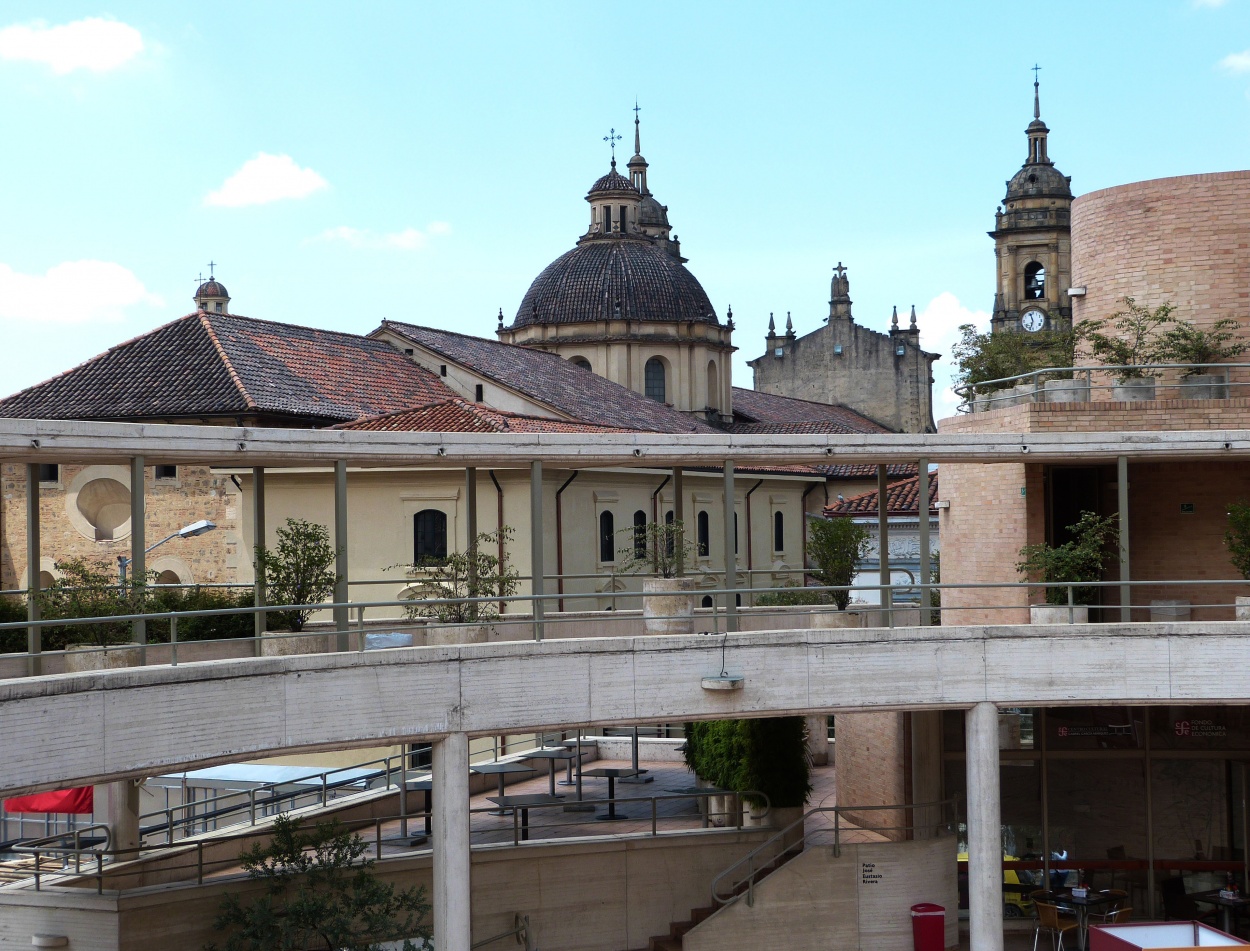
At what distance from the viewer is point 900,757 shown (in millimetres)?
23500

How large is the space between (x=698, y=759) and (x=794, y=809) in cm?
214

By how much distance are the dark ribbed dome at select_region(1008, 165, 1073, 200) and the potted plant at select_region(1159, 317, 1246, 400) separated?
4466 cm

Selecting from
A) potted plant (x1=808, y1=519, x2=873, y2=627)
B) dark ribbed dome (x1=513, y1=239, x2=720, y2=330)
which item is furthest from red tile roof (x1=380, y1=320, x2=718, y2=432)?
potted plant (x1=808, y1=519, x2=873, y2=627)

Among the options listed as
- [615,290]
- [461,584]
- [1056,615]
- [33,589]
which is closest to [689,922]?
[461,584]

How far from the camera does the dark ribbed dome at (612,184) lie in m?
69.3

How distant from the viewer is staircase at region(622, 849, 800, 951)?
22078mm

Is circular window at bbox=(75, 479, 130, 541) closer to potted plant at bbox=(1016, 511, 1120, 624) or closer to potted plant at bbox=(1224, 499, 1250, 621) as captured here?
potted plant at bbox=(1016, 511, 1120, 624)

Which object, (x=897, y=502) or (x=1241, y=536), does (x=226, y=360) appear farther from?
(x=1241, y=536)

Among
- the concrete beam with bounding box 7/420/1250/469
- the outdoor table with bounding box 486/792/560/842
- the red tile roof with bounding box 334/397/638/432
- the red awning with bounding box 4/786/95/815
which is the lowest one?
the outdoor table with bounding box 486/792/560/842

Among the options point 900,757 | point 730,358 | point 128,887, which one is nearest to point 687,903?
point 900,757

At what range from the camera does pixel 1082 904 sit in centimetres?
2081

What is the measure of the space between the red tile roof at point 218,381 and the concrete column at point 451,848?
20.4 meters

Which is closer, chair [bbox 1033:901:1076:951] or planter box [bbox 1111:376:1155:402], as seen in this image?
chair [bbox 1033:901:1076:951]

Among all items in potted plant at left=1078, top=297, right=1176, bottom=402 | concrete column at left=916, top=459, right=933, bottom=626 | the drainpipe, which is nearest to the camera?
concrete column at left=916, top=459, right=933, bottom=626
